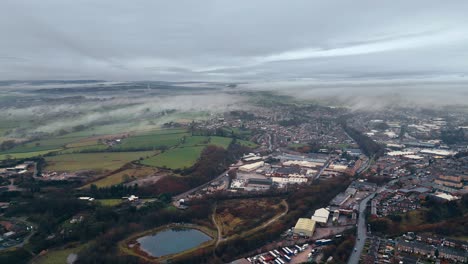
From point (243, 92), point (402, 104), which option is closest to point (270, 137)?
point (243, 92)

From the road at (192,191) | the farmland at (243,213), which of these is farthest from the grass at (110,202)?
the farmland at (243,213)

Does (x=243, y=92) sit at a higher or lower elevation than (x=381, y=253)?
higher

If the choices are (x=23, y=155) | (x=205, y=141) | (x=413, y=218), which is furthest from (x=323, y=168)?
(x=23, y=155)

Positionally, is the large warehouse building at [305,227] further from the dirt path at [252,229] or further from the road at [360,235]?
the road at [360,235]

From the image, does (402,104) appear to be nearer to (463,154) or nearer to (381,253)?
(463,154)

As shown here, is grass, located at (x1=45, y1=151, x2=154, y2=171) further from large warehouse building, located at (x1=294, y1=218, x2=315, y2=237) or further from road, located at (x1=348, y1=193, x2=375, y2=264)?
road, located at (x1=348, y1=193, x2=375, y2=264)
